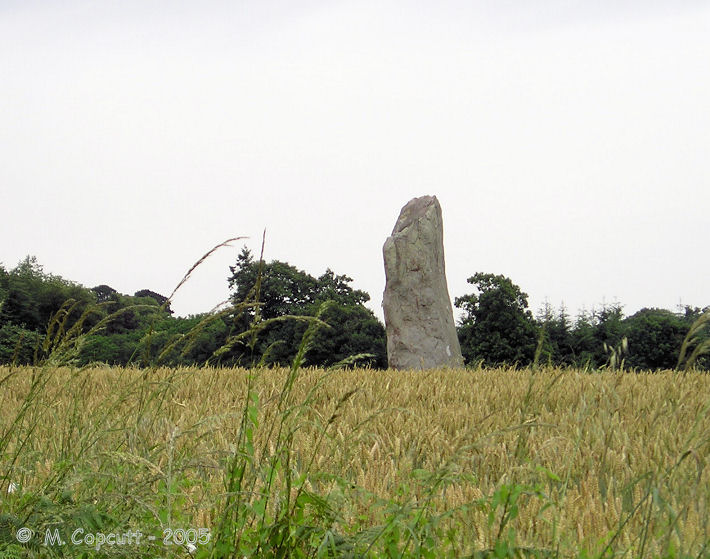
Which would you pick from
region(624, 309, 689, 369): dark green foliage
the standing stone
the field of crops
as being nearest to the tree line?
region(624, 309, 689, 369): dark green foliage

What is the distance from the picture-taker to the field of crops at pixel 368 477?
2.12 m

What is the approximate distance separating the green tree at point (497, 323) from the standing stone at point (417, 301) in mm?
7422

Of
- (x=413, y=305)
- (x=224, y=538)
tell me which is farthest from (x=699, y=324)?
(x=413, y=305)

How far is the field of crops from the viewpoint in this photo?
6.96 ft

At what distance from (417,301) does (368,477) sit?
946cm

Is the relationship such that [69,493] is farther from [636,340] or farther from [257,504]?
[636,340]

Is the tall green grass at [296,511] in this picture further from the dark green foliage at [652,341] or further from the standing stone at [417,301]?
the dark green foliage at [652,341]

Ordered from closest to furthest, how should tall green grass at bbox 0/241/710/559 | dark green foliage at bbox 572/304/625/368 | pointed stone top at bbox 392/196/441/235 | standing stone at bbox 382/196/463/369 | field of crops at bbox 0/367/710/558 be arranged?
1. tall green grass at bbox 0/241/710/559
2. field of crops at bbox 0/367/710/558
3. standing stone at bbox 382/196/463/369
4. pointed stone top at bbox 392/196/441/235
5. dark green foliage at bbox 572/304/625/368

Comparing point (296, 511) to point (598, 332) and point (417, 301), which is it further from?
point (598, 332)

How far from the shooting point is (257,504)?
2119mm

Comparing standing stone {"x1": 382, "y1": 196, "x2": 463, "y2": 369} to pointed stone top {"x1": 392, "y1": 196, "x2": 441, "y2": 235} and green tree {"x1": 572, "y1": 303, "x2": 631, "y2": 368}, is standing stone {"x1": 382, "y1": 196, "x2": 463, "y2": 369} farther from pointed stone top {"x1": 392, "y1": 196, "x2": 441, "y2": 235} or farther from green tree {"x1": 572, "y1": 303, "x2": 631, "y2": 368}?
green tree {"x1": 572, "y1": 303, "x2": 631, "y2": 368}

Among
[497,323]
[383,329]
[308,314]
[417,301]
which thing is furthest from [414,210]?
[308,314]

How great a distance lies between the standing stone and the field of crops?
614cm

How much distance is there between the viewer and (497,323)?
20.2 m
